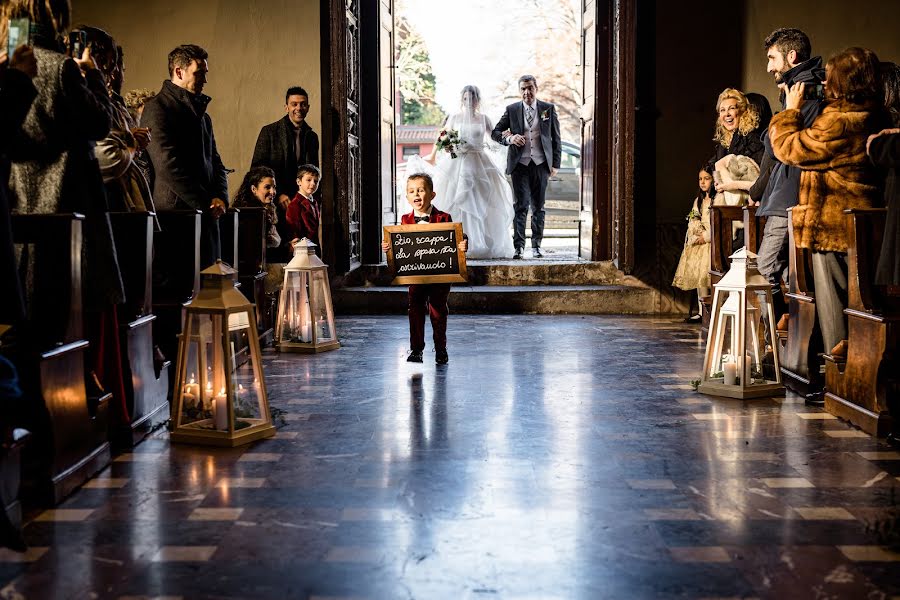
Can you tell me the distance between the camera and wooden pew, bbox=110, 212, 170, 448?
4262 millimetres

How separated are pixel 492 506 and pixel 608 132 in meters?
7.19

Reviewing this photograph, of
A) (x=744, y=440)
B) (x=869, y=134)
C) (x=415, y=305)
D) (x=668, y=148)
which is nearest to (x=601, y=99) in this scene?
(x=668, y=148)

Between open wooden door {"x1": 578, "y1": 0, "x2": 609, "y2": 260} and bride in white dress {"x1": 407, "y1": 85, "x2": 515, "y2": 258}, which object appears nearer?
open wooden door {"x1": 578, "y1": 0, "x2": 609, "y2": 260}

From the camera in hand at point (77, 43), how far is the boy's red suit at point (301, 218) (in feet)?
10.8

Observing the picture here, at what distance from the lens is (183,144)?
5.73 metres

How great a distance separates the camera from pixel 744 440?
427 centimetres

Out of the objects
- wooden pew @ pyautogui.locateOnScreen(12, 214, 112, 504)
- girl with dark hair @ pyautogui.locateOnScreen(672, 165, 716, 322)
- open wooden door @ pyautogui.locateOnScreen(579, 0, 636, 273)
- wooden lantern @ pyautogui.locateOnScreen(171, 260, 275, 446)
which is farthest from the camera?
open wooden door @ pyautogui.locateOnScreen(579, 0, 636, 273)

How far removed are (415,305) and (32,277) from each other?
284 centimetres

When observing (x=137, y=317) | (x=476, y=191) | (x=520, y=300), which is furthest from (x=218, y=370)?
(x=476, y=191)

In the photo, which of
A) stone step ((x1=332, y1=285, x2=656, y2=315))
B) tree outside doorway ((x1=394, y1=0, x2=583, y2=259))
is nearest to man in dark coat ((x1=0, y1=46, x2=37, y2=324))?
stone step ((x1=332, y1=285, x2=656, y2=315))

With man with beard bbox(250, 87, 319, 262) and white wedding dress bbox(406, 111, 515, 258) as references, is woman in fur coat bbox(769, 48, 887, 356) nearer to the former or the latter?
man with beard bbox(250, 87, 319, 262)

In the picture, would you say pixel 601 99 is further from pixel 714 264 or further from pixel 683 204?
pixel 714 264

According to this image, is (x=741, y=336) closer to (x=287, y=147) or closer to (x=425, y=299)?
(x=425, y=299)

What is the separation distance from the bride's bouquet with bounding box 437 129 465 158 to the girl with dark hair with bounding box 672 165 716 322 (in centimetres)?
353
